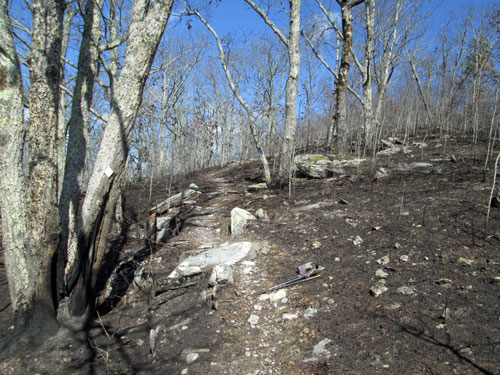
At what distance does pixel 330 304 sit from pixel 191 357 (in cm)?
122

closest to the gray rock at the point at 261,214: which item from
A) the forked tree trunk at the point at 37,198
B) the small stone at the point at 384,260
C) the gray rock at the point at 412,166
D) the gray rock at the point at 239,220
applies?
the gray rock at the point at 239,220

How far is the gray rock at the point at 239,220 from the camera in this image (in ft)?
14.7

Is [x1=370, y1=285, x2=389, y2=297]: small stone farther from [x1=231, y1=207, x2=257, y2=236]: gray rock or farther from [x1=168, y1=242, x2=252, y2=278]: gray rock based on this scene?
[x1=231, y1=207, x2=257, y2=236]: gray rock

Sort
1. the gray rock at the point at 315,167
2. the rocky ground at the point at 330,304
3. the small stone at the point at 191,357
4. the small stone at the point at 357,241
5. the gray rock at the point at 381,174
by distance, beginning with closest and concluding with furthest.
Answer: the rocky ground at the point at 330,304 → the small stone at the point at 191,357 → the small stone at the point at 357,241 → the gray rock at the point at 381,174 → the gray rock at the point at 315,167

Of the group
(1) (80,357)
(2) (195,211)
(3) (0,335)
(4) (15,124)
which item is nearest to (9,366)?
(1) (80,357)

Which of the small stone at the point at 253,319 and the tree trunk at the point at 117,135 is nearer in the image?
the small stone at the point at 253,319

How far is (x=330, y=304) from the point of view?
8.23 feet

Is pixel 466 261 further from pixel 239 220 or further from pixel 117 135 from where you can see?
pixel 117 135

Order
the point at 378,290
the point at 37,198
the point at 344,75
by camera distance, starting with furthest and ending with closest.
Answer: the point at 344,75, the point at 37,198, the point at 378,290

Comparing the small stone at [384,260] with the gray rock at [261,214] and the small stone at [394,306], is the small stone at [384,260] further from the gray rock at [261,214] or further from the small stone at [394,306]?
the gray rock at [261,214]

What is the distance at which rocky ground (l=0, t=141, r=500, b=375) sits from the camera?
6.25 ft

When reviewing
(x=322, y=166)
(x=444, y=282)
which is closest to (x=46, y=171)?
(x=444, y=282)

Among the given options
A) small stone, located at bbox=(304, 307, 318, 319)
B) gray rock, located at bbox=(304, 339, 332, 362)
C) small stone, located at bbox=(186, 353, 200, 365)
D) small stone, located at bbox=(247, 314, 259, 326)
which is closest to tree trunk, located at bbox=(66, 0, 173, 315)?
small stone, located at bbox=(186, 353, 200, 365)

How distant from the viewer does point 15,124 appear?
2.49 meters
